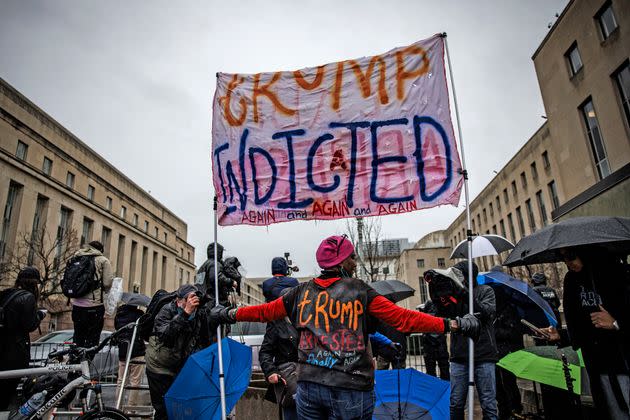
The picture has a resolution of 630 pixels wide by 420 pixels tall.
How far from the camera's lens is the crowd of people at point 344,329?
2.62 metres

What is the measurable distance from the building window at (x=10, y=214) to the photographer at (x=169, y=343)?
28.8 m

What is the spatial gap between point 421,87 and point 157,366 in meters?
4.17

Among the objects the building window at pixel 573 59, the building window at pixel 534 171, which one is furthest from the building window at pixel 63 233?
the building window at pixel 534 171

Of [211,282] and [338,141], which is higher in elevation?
[338,141]

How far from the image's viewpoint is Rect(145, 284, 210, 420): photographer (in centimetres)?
418

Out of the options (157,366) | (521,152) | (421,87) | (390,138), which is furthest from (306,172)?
(521,152)

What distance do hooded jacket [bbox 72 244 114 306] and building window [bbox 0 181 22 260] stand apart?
2646cm

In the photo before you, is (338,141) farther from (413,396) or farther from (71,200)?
(71,200)

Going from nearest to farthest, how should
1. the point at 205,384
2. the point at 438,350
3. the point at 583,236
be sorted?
the point at 205,384 < the point at 583,236 < the point at 438,350

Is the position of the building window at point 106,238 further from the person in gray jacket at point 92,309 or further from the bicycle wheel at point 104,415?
the bicycle wheel at point 104,415

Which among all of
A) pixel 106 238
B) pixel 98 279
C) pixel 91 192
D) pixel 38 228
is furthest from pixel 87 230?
Answer: pixel 98 279

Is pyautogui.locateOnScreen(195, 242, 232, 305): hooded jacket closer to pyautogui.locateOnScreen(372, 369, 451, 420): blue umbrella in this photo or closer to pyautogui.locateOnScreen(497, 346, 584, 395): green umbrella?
pyautogui.locateOnScreen(372, 369, 451, 420): blue umbrella

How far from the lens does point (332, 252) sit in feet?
9.50

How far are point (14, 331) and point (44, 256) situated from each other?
2546 cm
